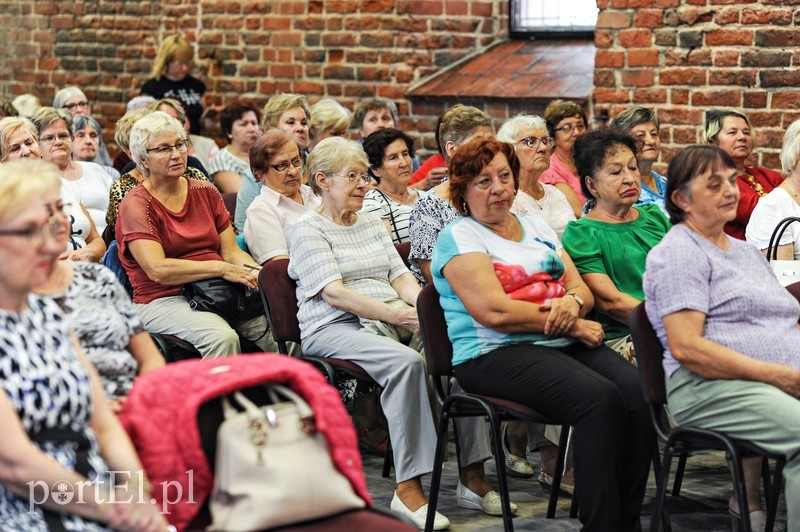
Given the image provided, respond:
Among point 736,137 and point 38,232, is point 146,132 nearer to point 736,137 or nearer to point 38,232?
point 38,232

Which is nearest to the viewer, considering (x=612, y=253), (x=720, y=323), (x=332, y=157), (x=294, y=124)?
(x=720, y=323)

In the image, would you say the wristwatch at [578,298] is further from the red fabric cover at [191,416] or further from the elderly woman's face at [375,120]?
the elderly woman's face at [375,120]

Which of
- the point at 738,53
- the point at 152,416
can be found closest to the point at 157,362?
the point at 152,416

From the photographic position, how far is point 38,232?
2414 millimetres

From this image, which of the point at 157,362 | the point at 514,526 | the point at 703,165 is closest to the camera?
the point at 157,362

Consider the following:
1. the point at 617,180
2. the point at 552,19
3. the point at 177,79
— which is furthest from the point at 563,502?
the point at 177,79

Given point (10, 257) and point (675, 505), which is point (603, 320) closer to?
point (675, 505)

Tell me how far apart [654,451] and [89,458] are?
6.71 feet

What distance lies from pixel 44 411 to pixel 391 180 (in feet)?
9.41

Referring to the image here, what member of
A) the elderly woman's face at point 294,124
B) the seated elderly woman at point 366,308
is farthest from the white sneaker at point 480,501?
the elderly woman's face at point 294,124

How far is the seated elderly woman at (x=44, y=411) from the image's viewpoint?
230 centimetres

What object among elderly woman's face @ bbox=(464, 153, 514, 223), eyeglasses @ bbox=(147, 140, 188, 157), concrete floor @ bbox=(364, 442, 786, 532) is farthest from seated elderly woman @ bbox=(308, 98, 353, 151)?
elderly woman's face @ bbox=(464, 153, 514, 223)

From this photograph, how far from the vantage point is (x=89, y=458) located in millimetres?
2406

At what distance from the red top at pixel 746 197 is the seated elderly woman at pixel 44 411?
3.43 metres
